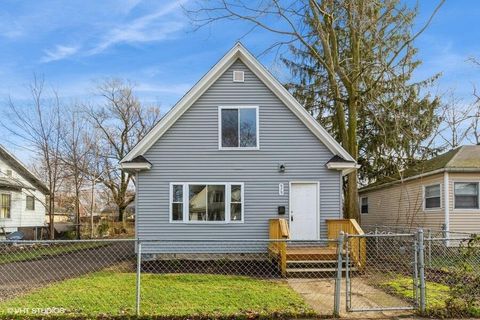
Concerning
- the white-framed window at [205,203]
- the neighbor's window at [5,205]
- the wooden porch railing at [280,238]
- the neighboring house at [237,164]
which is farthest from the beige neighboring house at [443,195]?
the neighbor's window at [5,205]

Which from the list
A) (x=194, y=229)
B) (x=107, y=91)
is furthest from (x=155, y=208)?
(x=107, y=91)

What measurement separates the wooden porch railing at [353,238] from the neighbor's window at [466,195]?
5817 mm

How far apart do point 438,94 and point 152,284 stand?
68.9 ft

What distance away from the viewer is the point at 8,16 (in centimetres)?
1484

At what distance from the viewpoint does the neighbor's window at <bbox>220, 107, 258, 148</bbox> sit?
47.9 ft

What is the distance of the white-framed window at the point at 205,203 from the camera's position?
14281 millimetres

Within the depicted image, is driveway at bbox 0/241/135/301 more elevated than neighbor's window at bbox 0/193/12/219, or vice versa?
neighbor's window at bbox 0/193/12/219

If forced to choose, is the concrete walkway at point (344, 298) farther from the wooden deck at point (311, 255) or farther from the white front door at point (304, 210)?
the white front door at point (304, 210)

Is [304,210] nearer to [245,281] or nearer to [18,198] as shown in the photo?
[245,281]

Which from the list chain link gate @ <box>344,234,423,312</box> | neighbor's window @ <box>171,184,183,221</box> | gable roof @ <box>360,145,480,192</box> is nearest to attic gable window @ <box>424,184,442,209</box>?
gable roof @ <box>360,145,480,192</box>

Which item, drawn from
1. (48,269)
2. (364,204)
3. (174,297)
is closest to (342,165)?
(174,297)

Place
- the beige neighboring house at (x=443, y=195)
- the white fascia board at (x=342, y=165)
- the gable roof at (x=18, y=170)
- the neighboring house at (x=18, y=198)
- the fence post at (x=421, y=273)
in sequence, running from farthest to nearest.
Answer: the gable roof at (x=18, y=170) → the neighboring house at (x=18, y=198) → the beige neighboring house at (x=443, y=195) → the white fascia board at (x=342, y=165) → the fence post at (x=421, y=273)

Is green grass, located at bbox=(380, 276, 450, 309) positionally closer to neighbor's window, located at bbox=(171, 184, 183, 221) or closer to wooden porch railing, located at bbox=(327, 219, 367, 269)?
wooden porch railing, located at bbox=(327, 219, 367, 269)

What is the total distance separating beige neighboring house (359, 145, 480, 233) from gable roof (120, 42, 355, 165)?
14.2 feet
